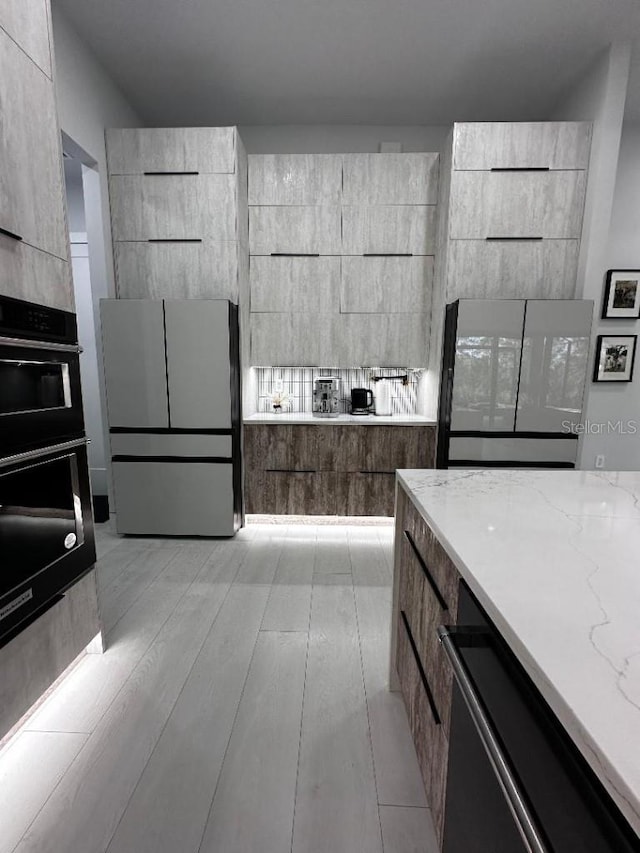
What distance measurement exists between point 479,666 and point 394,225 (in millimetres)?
3263

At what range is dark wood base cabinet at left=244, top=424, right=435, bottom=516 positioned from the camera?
316cm

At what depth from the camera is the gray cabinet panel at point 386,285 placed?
3.29 metres

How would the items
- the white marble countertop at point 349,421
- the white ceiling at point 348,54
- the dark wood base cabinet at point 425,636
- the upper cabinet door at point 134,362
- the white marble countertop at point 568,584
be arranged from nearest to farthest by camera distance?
1. the white marble countertop at point 568,584
2. the dark wood base cabinet at point 425,636
3. the white ceiling at point 348,54
4. the upper cabinet door at point 134,362
5. the white marble countertop at point 349,421

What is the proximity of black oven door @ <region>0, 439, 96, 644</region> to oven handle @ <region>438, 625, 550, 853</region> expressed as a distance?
4.35 feet

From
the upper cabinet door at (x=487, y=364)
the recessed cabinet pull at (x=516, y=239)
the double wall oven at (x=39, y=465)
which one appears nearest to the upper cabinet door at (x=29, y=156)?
the double wall oven at (x=39, y=465)

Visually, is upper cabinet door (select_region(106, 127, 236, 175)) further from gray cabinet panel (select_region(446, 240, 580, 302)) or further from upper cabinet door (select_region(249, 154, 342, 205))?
gray cabinet panel (select_region(446, 240, 580, 302))

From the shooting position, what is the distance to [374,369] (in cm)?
364

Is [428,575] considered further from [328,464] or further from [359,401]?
[359,401]

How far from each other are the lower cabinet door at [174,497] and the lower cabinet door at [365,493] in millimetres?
877

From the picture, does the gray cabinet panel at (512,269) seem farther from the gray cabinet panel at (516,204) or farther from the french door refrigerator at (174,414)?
the french door refrigerator at (174,414)

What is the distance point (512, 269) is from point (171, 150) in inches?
104

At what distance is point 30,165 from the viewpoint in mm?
1388

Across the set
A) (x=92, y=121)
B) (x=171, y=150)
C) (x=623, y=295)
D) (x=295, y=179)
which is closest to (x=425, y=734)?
(x=295, y=179)

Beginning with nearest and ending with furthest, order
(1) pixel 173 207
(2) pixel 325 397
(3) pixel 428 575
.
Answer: (3) pixel 428 575
(1) pixel 173 207
(2) pixel 325 397
